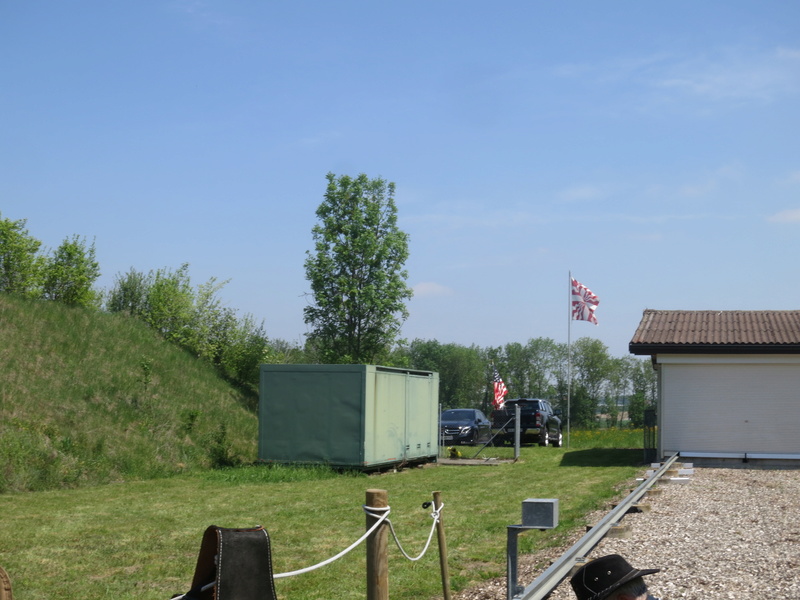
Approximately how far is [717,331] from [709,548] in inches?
660

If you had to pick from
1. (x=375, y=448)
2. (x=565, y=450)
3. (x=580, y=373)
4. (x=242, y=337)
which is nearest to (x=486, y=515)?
(x=375, y=448)

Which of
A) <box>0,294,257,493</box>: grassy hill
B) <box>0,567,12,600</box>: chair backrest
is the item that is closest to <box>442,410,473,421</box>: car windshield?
<box>0,294,257,493</box>: grassy hill

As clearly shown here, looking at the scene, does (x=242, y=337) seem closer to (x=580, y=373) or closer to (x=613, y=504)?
(x=613, y=504)

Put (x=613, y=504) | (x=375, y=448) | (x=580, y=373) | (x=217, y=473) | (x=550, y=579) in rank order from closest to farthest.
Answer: (x=550, y=579), (x=613, y=504), (x=217, y=473), (x=375, y=448), (x=580, y=373)

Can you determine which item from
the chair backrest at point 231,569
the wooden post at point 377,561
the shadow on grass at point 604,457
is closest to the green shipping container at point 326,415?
the shadow on grass at point 604,457

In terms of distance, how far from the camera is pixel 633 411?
2276 inches

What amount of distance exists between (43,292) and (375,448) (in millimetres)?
17427

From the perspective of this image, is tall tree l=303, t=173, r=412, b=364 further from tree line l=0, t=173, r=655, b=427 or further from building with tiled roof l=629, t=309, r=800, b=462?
building with tiled roof l=629, t=309, r=800, b=462

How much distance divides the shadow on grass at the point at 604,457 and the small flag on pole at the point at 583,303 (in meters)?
5.80

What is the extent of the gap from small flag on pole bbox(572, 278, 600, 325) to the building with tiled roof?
8.38 m

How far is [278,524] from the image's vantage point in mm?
11359

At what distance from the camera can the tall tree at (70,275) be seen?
96.7 ft

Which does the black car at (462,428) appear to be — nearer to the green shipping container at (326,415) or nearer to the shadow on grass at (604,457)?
the shadow on grass at (604,457)

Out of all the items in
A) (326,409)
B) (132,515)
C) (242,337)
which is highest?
(242,337)
